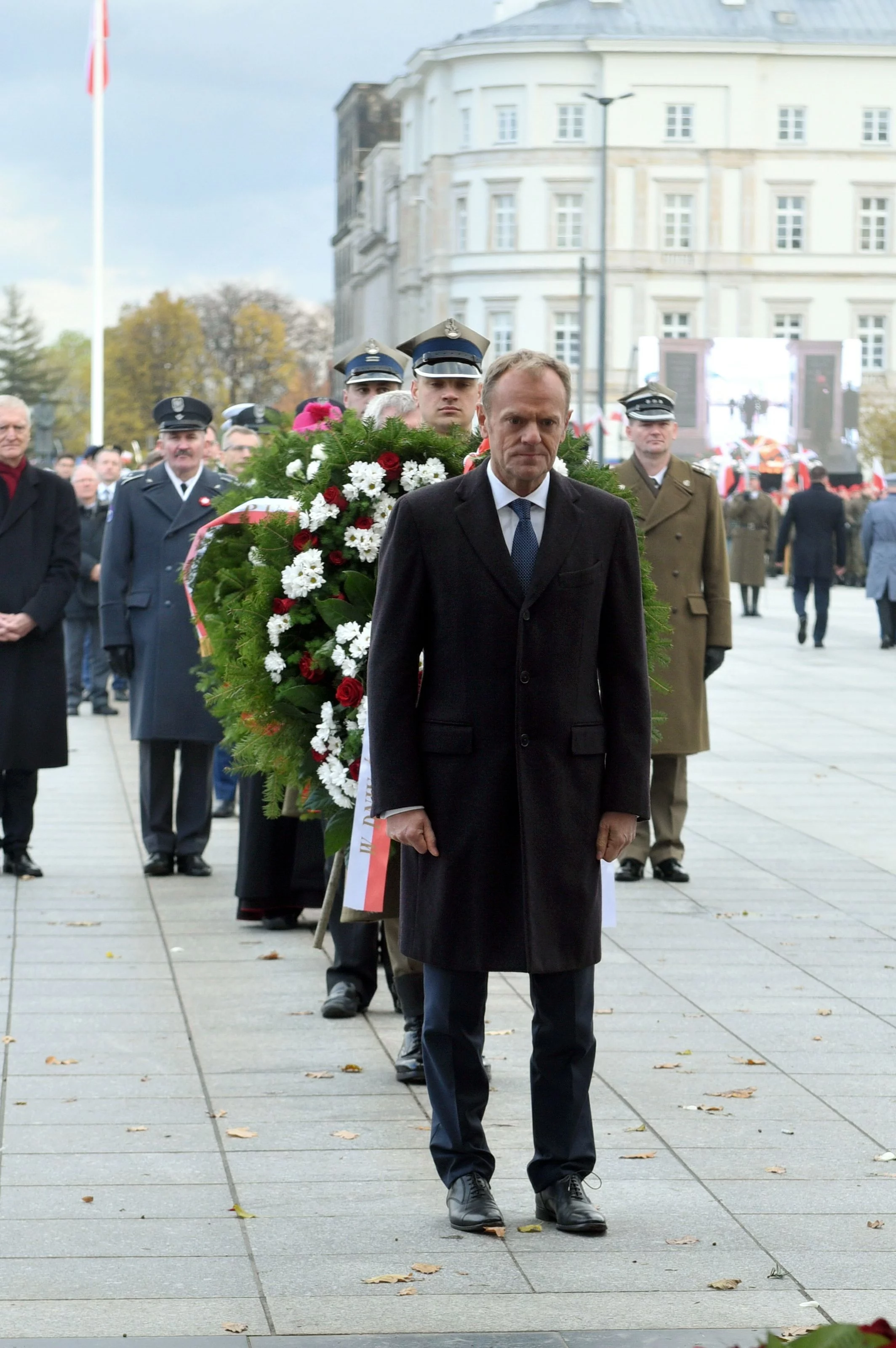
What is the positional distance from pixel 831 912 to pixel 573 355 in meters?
85.4

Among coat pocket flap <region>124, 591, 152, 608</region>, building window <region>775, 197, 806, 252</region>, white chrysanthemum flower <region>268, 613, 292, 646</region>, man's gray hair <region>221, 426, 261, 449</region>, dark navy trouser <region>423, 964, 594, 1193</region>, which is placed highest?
building window <region>775, 197, 806, 252</region>

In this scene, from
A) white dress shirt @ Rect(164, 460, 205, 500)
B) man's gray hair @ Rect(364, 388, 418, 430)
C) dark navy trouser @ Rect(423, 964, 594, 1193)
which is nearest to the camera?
dark navy trouser @ Rect(423, 964, 594, 1193)

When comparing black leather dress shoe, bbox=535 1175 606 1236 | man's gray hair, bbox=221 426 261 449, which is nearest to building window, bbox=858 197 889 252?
→ man's gray hair, bbox=221 426 261 449

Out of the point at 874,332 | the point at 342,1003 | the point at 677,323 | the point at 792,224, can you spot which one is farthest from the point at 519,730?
the point at 792,224

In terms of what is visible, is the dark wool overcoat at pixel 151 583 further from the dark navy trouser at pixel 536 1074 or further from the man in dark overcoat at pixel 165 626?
the dark navy trouser at pixel 536 1074

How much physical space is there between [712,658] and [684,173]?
278 feet

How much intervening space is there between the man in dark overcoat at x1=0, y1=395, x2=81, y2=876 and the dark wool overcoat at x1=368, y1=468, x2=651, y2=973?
200 inches

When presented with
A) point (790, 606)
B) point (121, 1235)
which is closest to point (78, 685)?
point (121, 1235)

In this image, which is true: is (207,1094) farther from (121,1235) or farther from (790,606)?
(790,606)

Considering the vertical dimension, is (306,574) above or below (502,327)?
below

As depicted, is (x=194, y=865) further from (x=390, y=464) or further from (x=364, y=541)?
(x=390, y=464)

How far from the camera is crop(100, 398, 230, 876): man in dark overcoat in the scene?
10.1 metres

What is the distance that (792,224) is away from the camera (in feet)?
305

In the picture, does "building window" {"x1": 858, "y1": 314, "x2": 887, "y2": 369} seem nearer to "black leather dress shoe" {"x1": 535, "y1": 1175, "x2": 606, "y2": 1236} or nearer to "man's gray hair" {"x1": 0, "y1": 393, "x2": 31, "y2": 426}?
"man's gray hair" {"x1": 0, "y1": 393, "x2": 31, "y2": 426}
